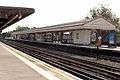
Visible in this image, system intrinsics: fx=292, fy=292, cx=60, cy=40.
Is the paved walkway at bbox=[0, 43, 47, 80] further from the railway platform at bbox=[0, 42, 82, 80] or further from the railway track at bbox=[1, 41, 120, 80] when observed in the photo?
the railway track at bbox=[1, 41, 120, 80]

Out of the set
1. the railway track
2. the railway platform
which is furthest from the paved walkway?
the railway track

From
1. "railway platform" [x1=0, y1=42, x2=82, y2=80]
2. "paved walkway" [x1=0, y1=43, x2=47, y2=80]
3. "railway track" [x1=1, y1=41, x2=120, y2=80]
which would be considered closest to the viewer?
"paved walkway" [x1=0, y1=43, x2=47, y2=80]

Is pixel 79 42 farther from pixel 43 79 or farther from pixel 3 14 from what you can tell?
pixel 43 79

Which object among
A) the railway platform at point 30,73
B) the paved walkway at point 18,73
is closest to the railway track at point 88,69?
the railway platform at point 30,73

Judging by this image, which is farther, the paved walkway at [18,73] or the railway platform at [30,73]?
the railway platform at [30,73]

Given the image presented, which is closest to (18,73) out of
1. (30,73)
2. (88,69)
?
(30,73)

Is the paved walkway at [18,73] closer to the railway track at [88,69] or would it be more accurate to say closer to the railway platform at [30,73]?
the railway platform at [30,73]

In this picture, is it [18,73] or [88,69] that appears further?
[88,69]

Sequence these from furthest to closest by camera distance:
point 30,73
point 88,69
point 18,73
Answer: point 88,69 → point 30,73 → point 18,73

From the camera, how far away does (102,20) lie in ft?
144

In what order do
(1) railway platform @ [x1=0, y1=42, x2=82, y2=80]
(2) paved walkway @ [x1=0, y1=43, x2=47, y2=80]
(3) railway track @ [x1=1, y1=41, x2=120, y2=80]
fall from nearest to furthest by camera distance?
(2) paved walkway @ [x1=0, y1=43, x2=47, y2=80] → (1) railway platform @ [x1=0, y1=42, x2=82, y2=80] → (3) railway track @ [x1=1, y1=41, x2=120, y2=80]

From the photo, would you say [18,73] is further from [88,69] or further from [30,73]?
[88,69]

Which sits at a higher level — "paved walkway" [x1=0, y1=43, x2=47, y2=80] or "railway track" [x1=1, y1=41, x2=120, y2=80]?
"paved walkway" [x1=0, y1=43, x2=47, y2=80]

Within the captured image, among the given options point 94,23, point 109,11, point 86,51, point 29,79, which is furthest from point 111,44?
point 109,11
